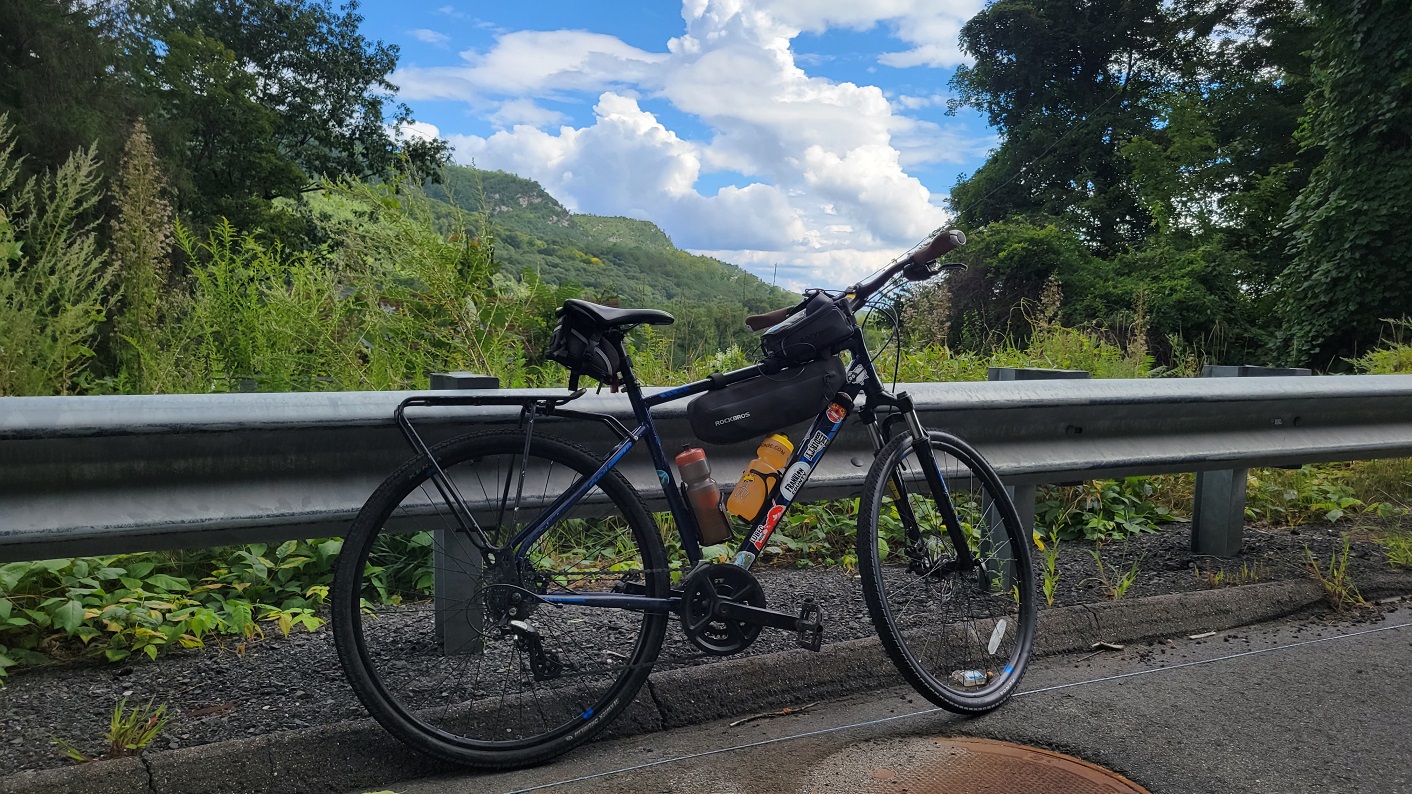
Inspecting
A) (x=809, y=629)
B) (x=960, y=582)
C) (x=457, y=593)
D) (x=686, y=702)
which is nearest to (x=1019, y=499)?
(x=960, y=582)

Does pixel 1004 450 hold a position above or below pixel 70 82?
below

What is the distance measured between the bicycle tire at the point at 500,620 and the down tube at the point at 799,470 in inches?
12.7

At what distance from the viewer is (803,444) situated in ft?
9.77

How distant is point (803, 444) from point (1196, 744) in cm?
135

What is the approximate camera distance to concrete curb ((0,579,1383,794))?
2273 mm

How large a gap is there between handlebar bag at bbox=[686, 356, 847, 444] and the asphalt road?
0.85m

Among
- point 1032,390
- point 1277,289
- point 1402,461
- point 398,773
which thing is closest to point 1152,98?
point 1277,289

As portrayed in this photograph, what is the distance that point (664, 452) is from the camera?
303 centimetres

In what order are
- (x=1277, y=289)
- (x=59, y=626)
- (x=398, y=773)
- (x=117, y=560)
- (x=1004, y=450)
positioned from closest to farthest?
(x=398, y=773) → (x=59, y=626) → (x=117, y=560) → (x=1004, y=450) → (x=1277, y=289)

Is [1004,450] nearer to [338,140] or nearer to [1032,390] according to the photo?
[1032,390]

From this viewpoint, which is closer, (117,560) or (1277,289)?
(117,560)

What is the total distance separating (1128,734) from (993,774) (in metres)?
0.49

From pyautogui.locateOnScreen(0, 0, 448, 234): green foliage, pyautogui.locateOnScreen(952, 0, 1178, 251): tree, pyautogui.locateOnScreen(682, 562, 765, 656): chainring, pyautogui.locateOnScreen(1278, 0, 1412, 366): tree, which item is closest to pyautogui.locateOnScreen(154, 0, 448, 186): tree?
pyautogui.locateOnScreen(0, 0, 448, 234): green foliage

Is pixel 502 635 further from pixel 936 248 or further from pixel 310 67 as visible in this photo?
pixel 310 67
